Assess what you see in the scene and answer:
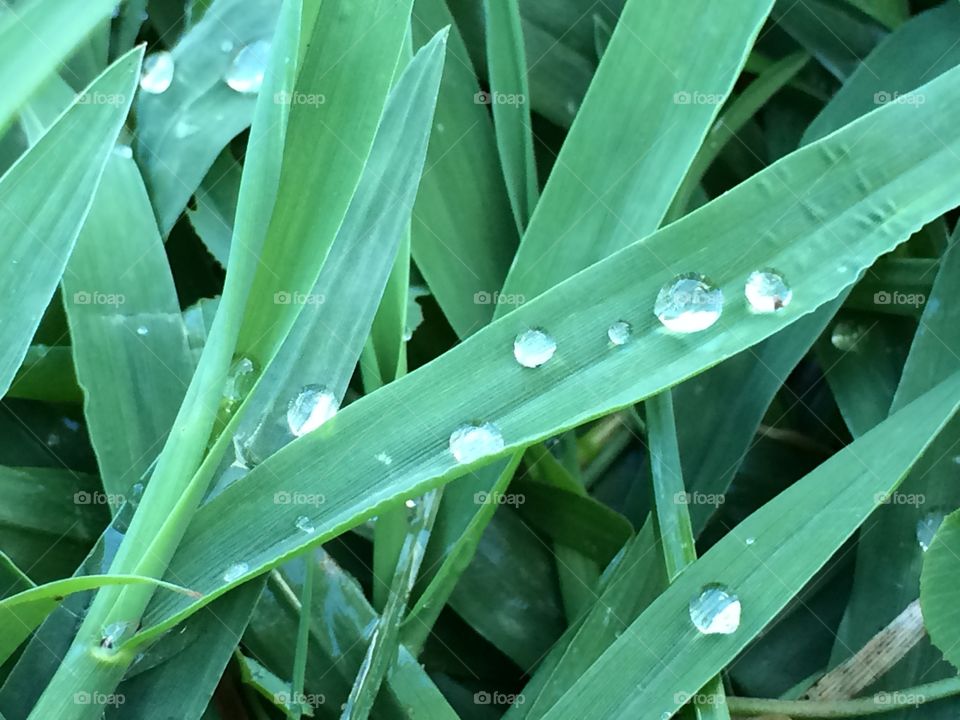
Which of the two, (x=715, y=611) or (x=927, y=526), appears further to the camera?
(x=927, y=526)

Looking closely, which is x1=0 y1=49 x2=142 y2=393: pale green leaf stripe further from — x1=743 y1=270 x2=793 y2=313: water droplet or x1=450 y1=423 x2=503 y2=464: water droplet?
x1=743 y1=270 x2=793 y2=313: water droplet

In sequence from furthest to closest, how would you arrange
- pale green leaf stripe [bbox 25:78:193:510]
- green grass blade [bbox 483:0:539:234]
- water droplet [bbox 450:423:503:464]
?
green grass blade [bbox 483:0:539:234], pale green leaf stripe [bbox 25:78:193:510], water droplet [bbox 450:423:503:464]

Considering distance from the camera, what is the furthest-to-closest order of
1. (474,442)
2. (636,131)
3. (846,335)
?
(846,335) → (636,131) → (474,442)

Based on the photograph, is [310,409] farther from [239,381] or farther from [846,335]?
[846,335]

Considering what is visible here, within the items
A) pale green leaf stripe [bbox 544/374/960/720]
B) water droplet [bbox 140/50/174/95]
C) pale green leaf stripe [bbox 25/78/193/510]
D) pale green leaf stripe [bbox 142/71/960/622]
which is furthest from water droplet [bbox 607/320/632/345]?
water droplet [bbox 140/50/174/95]

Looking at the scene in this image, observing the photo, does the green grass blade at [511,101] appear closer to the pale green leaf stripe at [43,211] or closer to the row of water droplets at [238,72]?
the row of water droplets at [238,72]

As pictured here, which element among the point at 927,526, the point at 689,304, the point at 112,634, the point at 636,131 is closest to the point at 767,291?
the point at 689,304
